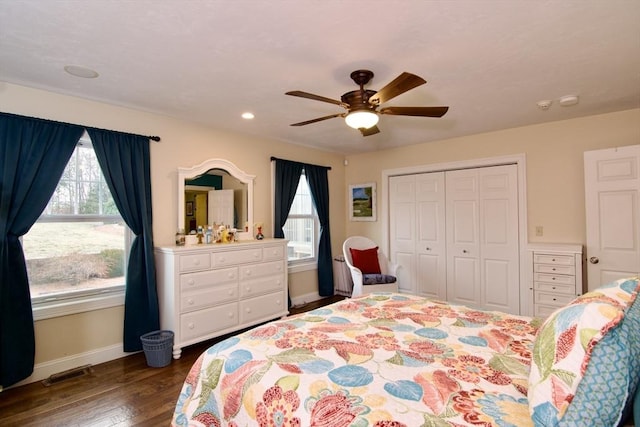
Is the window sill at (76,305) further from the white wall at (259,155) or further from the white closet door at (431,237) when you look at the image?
the white closet door at (431,237)

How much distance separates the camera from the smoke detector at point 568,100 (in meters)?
3.08

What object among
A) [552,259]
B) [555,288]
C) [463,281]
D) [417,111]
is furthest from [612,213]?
[417,111]

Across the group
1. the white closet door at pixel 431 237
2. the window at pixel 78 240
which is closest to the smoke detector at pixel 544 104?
the white closet door at pixel 431 237

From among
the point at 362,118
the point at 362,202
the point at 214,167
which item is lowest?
the point at 362,202

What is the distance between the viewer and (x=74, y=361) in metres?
2.96

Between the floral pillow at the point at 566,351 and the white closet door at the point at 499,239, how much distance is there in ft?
10.7

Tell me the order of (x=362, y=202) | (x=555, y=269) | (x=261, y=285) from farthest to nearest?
1. (x=362, y=202)
2. (x=261, y=285)
3. (x=555, y=269)

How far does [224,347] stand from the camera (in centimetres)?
171

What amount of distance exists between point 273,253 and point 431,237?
7.63 feet

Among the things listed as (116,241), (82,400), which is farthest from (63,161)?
(82,400)

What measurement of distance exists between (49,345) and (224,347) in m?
2.18

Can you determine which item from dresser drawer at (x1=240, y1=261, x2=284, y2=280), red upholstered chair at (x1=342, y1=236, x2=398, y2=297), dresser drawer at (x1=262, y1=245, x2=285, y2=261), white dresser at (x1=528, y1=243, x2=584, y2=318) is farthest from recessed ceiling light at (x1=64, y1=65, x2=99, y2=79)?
white dresser at (x1=528, y1=243, x2=584, y2=318)

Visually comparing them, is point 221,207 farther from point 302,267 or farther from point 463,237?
point 463,237

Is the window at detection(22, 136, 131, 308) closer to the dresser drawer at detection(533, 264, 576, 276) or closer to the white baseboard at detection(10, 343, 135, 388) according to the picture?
the white baseboard at detection(10, 343, 135, 388)
